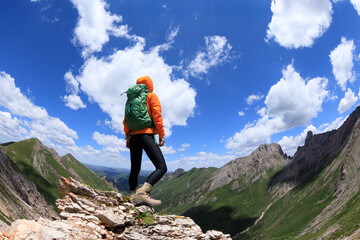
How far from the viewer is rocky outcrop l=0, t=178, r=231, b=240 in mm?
7355

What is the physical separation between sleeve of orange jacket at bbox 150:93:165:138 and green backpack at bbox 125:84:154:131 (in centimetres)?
29

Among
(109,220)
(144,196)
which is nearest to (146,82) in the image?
(144,196)

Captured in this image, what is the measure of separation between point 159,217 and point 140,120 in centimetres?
488

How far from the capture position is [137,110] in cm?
889

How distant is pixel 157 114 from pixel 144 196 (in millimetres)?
3840

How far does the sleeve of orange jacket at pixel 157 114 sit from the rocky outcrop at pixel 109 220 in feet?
12.3

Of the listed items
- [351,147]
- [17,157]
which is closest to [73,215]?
[351,147]

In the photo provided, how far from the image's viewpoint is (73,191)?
9055 mm

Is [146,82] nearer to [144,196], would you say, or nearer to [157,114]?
[157,114]

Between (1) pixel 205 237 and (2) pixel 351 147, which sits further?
(2) pixel 351 147

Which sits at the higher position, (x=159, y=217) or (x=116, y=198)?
(x=116, y=198)

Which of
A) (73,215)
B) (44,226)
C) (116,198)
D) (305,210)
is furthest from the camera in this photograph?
(305,210)

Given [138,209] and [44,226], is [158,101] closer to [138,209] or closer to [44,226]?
[138,209]

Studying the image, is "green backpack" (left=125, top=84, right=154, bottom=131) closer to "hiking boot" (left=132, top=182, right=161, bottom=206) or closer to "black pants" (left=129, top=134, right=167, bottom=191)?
"black pants" (left=129, top=134, right=167, bottom=191)
